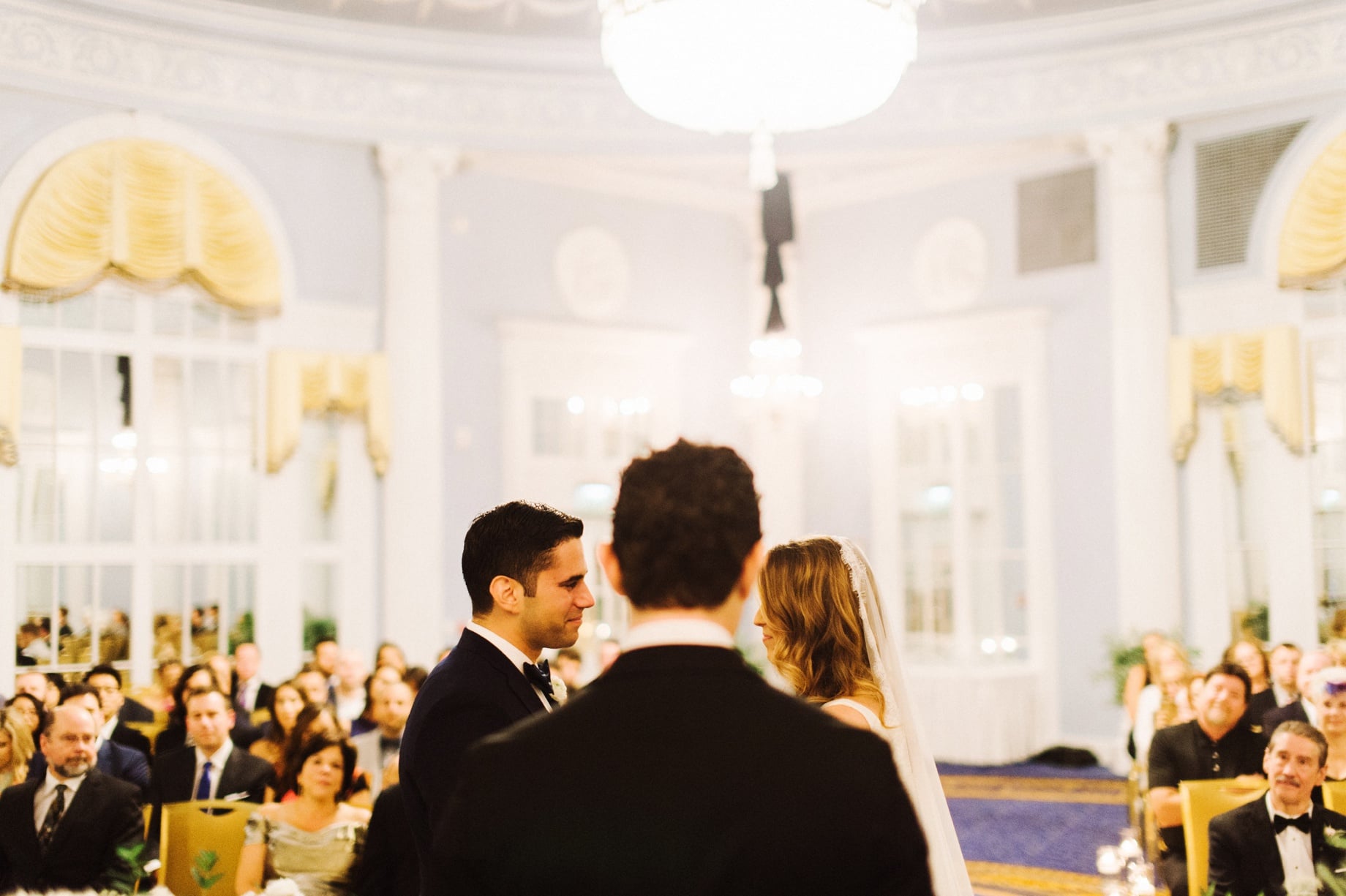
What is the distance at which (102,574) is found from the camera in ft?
26.6

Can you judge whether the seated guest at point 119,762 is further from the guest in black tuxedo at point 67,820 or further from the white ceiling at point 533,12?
the white ceiling at point 533,12

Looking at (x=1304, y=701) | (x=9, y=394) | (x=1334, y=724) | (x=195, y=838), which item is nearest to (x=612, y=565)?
(x=195, y=838)

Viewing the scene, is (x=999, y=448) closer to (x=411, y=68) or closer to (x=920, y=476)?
(x=920, y=476)

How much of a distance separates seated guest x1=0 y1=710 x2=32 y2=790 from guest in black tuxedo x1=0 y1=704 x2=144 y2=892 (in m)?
0.72

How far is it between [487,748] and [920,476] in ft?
30.9

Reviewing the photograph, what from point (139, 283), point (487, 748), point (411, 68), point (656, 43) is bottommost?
point (487, 748)

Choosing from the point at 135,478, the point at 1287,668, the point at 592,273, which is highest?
the point at 592,273

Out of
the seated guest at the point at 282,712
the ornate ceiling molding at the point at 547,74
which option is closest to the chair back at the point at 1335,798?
the seated guest at the point at 282,712

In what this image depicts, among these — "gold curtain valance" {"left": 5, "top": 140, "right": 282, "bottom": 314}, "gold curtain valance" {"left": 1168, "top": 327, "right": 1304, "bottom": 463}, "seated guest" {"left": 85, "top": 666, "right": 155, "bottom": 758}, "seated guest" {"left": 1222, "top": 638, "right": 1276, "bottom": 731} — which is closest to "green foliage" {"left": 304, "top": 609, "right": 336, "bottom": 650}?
"gold curtain valance" {"left": 5, "top": 140, "right": 282, "bottom": 314}

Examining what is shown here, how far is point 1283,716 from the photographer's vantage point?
5332mm

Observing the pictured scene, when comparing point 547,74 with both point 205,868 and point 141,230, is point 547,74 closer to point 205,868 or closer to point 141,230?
point 141,230

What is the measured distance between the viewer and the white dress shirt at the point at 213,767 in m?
5.14

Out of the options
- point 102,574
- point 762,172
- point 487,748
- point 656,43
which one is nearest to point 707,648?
point 487,748

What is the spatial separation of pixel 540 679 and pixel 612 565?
105cm
